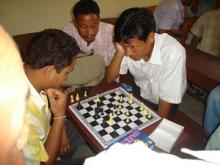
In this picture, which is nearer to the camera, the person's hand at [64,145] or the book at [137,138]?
the book at [137,138]

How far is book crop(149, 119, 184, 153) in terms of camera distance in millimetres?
1302

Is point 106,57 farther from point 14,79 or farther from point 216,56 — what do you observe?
point 14,79

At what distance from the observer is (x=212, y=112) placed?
2.06 m

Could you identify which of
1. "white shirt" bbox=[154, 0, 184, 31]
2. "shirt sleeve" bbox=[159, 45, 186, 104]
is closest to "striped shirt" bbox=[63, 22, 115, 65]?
"shirt sleeve" bbox=[159, 45, 186, 104]

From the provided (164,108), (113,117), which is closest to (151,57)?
(164,108)

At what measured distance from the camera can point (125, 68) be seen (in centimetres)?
205

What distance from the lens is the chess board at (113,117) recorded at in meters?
1.40

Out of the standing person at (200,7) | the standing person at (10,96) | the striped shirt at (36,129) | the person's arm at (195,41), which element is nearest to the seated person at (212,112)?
the person's arm at (195,41)

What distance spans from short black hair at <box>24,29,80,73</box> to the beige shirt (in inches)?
78.5

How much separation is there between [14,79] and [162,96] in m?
1.39

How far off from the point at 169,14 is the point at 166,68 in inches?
73.0

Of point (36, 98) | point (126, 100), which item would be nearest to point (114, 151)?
point (36, 98)

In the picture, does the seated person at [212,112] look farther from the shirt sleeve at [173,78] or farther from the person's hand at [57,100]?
the person's hand at [57,100]

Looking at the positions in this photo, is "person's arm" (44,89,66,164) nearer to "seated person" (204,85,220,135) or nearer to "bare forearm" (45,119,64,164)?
"bare forearm" (45,119,64,164)
